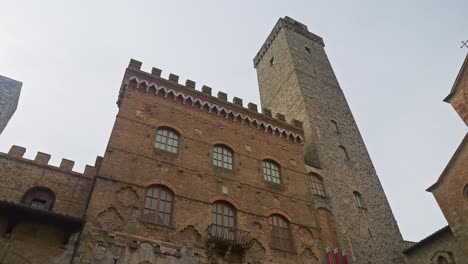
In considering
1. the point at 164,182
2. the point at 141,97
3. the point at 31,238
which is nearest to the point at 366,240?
the point at 164,182

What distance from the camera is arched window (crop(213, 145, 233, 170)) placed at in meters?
16.0

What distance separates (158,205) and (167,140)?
3.35 metres

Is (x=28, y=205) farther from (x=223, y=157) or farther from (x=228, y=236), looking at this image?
(x=223, y=157)

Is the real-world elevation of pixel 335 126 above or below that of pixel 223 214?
above

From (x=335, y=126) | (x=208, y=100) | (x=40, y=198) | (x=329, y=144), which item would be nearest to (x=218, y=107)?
(x=208, y=100)

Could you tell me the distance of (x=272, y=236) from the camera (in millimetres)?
14578

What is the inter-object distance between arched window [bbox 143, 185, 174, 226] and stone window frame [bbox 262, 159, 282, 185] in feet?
16.6

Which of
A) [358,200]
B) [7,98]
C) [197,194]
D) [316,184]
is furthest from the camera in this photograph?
[7,98]

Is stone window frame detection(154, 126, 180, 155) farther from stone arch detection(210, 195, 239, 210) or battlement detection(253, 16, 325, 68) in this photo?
battlement detection(253, 16, 325, 68)

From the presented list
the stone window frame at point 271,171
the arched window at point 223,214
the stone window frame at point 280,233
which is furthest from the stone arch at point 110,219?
the stone window frame at point 271,171

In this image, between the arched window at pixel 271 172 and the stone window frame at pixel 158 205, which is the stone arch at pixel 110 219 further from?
the arched window at pixel 271 172

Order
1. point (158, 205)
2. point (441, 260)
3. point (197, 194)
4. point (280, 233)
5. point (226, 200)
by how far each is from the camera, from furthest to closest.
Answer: point (441, 260), point (280, 233), point (226, 200), point (197, 194), point (158, 205)

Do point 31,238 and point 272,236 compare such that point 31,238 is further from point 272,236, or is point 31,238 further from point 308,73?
point 308,73

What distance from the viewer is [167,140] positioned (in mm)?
15484
